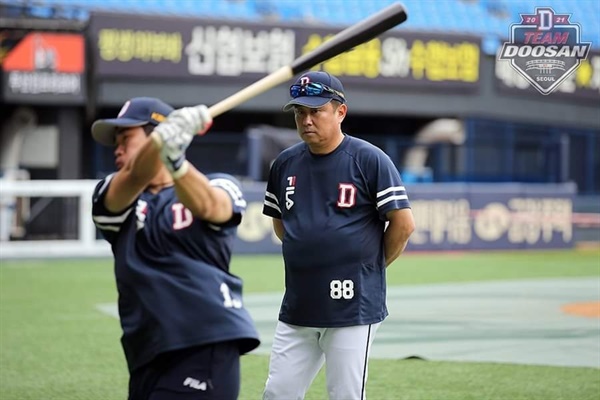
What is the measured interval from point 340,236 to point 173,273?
1.14m

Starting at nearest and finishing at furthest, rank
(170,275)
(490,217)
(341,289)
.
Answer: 1. (170,275)
2. (341,289)
3. (490,217)

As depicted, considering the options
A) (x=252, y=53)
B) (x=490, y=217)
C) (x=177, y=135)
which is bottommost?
(x=490, y=217)

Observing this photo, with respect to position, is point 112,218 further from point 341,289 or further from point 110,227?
point 341,289

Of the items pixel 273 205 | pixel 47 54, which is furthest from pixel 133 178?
pixel 47 54

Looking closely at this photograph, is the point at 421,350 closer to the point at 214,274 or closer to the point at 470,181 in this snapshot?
the point at 214,274

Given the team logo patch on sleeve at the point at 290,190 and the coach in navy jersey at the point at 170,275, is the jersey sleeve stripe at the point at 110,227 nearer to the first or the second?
the coach in navy jersey at the point at 170,275

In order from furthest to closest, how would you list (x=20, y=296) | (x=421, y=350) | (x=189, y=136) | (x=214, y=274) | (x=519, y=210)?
(x=519, y=210), (x=20, y=296), (x=421, y=350), (x=214, y=274), (x=189, y=136)

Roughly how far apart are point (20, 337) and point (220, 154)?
12.8 m

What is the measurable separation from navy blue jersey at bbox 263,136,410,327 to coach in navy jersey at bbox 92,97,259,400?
87 cm

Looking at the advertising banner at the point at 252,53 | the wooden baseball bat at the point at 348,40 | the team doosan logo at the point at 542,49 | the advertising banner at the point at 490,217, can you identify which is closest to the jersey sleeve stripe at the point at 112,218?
the wooden baseball bat at the point at 348,40

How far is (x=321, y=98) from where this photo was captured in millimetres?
4887

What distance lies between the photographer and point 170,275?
3928 mm

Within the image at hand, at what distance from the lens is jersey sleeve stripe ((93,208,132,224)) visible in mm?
3957

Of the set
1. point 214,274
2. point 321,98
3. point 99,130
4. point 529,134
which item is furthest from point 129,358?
point 529,134
